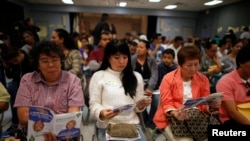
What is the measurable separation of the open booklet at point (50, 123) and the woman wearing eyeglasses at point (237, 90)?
3.78ft

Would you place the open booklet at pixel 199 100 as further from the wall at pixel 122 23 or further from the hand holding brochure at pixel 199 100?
the wall at pixel 122 23

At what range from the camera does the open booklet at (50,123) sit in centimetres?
113

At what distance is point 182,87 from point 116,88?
532 mm

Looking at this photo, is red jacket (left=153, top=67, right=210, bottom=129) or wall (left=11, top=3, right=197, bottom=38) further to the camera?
wall (left=11, top=3, right=197, bottom=38)

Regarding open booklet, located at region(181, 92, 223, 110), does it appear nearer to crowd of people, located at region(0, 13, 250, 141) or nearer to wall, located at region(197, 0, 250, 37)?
crowd of people, located at region(0, 13, 250, 141)

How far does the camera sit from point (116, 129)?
4.75 feet

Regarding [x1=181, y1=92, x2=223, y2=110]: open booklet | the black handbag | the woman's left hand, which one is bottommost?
the black handbag

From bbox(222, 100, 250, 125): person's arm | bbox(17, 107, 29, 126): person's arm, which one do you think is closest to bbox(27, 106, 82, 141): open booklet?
bbox(17, 107, 29, 126): person's arm

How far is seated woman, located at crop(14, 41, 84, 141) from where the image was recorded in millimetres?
1353

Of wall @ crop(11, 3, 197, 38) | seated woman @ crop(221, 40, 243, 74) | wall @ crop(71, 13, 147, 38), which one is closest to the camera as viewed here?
seated woman @ crop(221, 40, 243, 74)

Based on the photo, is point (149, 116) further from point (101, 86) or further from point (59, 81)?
point (59, 81)

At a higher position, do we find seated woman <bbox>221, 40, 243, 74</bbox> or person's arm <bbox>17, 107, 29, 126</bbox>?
seated woman <bbox>221, 40, 243, 74</bbox>

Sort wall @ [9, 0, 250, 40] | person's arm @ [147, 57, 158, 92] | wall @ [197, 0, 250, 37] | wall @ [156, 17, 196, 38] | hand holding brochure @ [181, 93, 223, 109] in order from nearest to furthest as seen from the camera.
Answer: hand holding brochure @ [181, 93, 223, 109] < person's arm @ [147, 57, 158, 92] < wall @ [197, 0, 250, 37] < wall @ [9, 0, 250, 40] < wall @ [156, 17, 196, 38]

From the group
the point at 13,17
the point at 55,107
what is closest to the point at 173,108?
the point at 55,107
